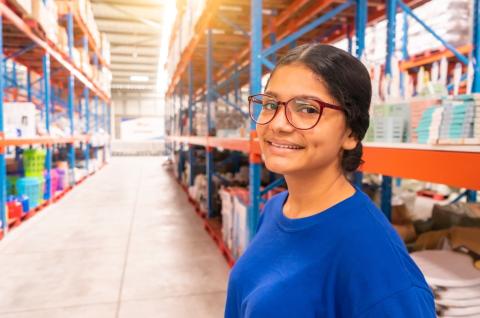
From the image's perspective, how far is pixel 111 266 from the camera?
3693 millimetres

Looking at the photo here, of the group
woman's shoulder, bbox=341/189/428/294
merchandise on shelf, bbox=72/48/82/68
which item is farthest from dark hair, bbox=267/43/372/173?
merchandise on shelf, bbox=72/48/82/68

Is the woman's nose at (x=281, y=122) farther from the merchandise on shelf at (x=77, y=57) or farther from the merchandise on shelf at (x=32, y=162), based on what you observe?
the merchandise on shelf at (x=77, y=57)

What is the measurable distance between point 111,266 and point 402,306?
3.48 m

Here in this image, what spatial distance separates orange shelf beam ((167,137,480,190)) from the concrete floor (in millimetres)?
1893

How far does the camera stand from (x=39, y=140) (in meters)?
6.05

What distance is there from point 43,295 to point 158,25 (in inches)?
465

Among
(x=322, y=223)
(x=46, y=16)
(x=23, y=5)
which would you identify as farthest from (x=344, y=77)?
(x=46, y=16)

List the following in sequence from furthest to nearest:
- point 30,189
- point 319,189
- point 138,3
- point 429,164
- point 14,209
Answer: point 138,3 < point 30,189 < point 14,209 < point 429,164 < point 319,189

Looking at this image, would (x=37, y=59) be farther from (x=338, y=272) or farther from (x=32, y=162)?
(x=338, y=272)

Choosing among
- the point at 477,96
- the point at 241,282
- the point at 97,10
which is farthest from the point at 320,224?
the point at 97,10

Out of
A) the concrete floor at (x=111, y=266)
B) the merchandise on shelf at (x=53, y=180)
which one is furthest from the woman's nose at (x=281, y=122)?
the merchandise on shelf at (x=53, y=180)

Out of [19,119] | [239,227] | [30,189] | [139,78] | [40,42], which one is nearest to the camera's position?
[239,227]

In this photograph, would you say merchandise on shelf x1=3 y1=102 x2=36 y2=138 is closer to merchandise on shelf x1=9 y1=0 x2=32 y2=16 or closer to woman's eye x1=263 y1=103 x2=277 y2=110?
merchandise on shelf x1=9 y1=0 x2=32 y2=16

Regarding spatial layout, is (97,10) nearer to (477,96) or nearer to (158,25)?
(158,25)
